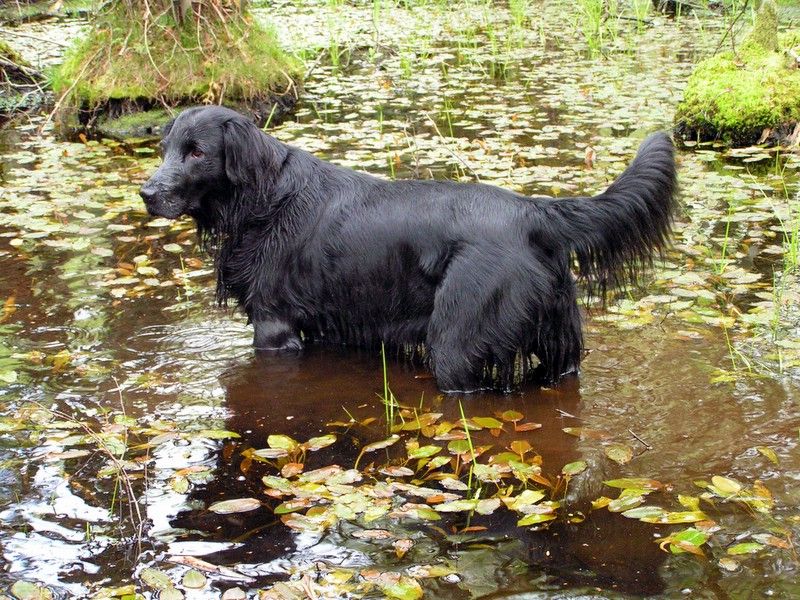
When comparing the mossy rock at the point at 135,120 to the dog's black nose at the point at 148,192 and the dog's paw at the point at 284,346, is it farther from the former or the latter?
the dog's paw at the point at 284,346

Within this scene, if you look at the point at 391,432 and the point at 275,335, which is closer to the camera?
the point at 391,432

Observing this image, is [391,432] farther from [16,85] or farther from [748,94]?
[16,85]

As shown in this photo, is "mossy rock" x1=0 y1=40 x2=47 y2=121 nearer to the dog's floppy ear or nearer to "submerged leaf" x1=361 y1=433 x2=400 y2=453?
the dog's floppy ear

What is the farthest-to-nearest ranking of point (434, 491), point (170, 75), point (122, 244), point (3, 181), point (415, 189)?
point (170, 75)
point (3, 181)
point (122, 244)
point (415, 189)
point (434, 491)

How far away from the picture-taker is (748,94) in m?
8.42

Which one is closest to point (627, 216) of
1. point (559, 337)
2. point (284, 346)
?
point (559, 337)

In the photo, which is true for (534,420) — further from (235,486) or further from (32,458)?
(32,458)

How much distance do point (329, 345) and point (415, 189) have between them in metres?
1.03

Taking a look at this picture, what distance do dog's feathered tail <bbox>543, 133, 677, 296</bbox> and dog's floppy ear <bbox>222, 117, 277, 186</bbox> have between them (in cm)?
157

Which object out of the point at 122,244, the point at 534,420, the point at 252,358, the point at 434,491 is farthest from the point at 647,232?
the point at 122,244

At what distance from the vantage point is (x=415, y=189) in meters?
4.87

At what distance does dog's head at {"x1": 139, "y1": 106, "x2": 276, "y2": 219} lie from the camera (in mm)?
4930

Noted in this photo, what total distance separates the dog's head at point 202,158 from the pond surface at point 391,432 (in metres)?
0.86

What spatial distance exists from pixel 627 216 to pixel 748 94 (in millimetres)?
4784
